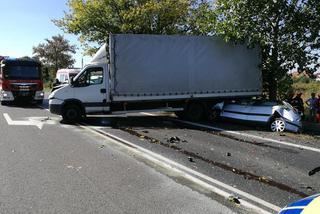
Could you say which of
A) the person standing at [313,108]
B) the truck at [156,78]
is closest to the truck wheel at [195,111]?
the truck at [156,78]

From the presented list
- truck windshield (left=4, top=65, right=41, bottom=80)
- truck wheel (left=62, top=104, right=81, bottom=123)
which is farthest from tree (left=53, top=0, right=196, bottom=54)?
truck wheel (left=62, top=104, right=81, bottom=123)

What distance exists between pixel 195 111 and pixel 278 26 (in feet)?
14.5

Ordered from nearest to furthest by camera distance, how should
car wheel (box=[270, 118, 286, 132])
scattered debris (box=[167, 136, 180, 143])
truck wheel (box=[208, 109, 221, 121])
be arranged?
scattered debris (box=[167, 136, 180, 143]) < car wheel (box=[270, 118, 286, 132]) < truck wheel (box=[208, 109, 221, 121])

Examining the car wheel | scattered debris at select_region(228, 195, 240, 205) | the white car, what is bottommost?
scattered debris at select_region(228, 195, 240, 205)

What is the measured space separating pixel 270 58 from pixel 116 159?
35.2ft

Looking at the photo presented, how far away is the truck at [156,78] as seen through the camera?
16609 millimetres

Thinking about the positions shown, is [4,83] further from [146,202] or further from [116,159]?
[146,202]

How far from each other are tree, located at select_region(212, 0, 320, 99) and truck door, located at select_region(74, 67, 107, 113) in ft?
16.0

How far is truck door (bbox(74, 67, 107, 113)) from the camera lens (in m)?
16.7

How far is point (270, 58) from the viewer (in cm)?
1847

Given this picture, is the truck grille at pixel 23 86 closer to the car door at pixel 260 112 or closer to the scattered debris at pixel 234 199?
the car door at pixel 260 112

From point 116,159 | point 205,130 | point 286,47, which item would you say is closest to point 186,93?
point 205,130

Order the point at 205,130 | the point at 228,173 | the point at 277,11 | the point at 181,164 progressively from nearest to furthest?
the point at 228,173
the point at 181,164
the point at 205,130
the point at 277,11

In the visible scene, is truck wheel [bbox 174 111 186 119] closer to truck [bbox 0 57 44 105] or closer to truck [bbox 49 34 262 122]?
truck [bbox 49 34 262 122]
